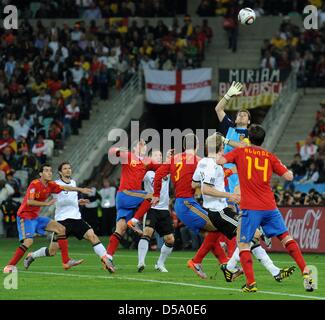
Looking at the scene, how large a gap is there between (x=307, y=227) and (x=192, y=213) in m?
8.45

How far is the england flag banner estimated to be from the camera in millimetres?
40375

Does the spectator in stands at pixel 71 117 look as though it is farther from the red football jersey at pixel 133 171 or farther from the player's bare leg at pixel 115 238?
the player's bare leg at pixel 115 238

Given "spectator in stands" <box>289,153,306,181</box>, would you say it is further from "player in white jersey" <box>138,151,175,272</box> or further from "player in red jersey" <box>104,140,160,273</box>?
"player in white jersey" <box>138,151,175,272</box>

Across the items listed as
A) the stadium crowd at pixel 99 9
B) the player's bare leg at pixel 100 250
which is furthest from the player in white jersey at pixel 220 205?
the stadium crowd at pixel 99 9

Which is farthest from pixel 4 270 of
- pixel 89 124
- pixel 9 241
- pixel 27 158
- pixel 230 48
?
pixel 230 48

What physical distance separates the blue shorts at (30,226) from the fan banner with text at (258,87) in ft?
56.7

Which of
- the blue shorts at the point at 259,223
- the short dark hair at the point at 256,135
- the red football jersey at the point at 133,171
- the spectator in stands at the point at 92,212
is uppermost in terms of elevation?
the short dark hair at the point at 256,135

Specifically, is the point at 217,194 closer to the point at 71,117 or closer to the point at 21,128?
the point at 21,128

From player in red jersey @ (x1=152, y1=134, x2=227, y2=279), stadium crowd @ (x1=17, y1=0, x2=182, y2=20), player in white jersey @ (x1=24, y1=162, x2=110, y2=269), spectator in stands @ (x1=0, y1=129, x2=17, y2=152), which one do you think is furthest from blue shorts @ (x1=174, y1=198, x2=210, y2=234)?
stadium crowd @ (x1=17, y1=0, x2=182, y2=20)

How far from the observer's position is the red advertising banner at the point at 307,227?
2725 centimetres

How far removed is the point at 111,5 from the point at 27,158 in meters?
10.3

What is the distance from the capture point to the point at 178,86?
1599 inches

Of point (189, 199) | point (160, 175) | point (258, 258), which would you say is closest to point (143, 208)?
point (160, 175)

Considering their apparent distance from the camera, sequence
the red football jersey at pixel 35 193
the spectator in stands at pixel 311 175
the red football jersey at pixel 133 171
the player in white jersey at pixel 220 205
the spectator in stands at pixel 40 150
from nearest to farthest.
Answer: the player in white jersey at pixel 220 205 → the red football jersey at pixel 35 193 → the red football jersey at pixel 133 171 → the spectator in stands at pixel 311 175 → the spectator in stands at pixel 40 150
